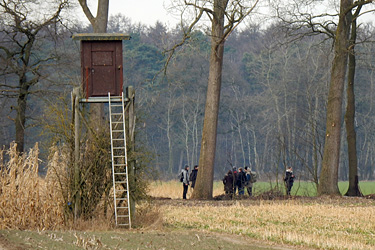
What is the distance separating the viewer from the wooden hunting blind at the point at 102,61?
59.5ft

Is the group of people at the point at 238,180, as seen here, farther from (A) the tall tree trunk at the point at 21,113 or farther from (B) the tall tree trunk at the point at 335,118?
(A) the tall tree trunk at the point at 21,113

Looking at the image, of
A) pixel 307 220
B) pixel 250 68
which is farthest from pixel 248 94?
pixel 307 220

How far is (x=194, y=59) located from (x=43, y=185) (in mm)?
54870

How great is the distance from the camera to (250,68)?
78.4 metres

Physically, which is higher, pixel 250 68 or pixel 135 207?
pixel 250 68

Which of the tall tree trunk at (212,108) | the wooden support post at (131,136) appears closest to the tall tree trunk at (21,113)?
the tall tree trunk at (212,108)

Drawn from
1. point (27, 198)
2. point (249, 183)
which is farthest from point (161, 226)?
point (249, 183)

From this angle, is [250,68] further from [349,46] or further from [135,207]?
[135,207]

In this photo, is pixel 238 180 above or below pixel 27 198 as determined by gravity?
below

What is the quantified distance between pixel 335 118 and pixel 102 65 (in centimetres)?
1366

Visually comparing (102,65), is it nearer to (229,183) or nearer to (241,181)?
(229,183)

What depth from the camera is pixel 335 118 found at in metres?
29.2

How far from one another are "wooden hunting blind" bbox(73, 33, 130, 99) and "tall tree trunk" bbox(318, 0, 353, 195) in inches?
524

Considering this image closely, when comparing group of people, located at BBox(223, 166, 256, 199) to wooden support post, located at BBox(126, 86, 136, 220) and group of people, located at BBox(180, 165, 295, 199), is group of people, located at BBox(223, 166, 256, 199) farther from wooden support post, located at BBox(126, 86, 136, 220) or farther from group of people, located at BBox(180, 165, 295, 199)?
wooden support post, located at BBox(126, 86, 136, 220)
